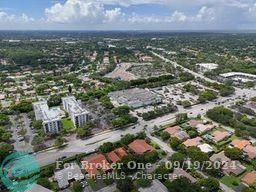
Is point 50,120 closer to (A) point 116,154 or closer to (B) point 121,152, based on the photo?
(A) point 116,154

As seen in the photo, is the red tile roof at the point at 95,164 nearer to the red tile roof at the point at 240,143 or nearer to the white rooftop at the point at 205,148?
the white rooftop at the point at 205,148

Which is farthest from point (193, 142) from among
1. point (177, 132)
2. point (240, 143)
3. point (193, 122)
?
point (193, 122)

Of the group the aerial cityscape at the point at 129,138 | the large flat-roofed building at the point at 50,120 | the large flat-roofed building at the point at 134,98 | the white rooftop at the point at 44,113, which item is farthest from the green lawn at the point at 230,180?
the white rooftop at the point at 44,113

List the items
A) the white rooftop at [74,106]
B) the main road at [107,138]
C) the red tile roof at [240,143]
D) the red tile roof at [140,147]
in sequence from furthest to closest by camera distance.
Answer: the white rooftop at [74,106]
the red tile roof at [240,143]
the main road at [107,138]
the red tile roof at [140,147]

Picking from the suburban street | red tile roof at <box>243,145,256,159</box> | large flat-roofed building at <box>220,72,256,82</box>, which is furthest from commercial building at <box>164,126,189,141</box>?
large flat-roofed building at <box>220,72,256,82</box>

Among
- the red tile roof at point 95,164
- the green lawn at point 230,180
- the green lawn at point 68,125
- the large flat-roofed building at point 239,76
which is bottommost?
the green lawn at point 68,125

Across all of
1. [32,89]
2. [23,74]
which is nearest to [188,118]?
[32,89]

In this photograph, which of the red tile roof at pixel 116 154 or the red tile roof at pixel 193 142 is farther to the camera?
the red tile roof at pixel 193 142

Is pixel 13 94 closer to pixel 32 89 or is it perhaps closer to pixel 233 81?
pixel 32 89
